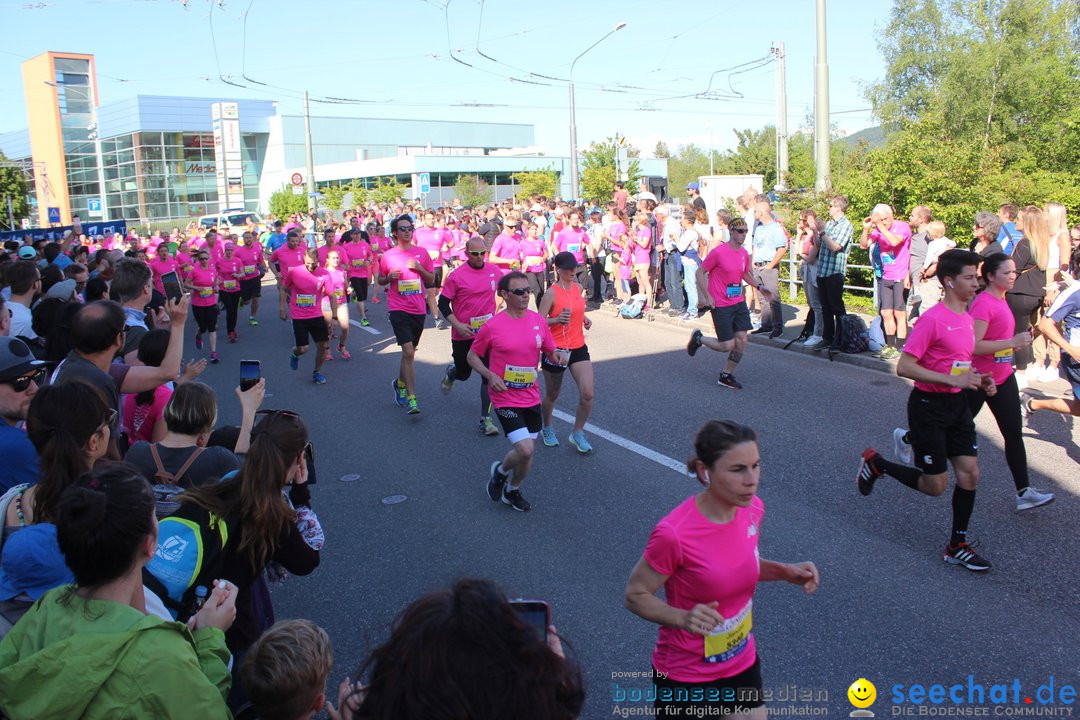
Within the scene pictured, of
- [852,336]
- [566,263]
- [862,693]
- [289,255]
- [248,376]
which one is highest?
[289,255]

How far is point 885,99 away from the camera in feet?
126

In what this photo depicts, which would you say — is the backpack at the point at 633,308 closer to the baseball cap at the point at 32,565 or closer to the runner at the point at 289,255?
the runner at the point at 289,255

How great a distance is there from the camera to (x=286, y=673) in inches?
96.0

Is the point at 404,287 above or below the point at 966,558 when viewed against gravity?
above

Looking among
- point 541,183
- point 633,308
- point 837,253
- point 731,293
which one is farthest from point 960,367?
point 541,183

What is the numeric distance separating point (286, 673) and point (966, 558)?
13.8ft

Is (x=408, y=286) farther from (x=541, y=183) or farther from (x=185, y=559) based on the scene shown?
(x=541, y=183)

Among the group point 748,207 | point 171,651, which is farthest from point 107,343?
point 748,207

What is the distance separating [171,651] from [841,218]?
1101 centimetres

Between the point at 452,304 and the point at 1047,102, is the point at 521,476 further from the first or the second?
the point at 1047,102

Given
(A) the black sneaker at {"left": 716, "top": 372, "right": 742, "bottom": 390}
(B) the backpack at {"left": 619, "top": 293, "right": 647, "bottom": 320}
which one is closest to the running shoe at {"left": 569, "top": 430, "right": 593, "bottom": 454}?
(A) the black sneaker at {"left": 716, "top": 372, "right": 742, "bottom": 390}

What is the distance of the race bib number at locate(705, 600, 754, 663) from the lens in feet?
9.66

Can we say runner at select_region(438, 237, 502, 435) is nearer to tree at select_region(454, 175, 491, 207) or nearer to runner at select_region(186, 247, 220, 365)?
runner at select_region(186, 247, 220, 365)

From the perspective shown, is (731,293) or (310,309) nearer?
(731,293)
